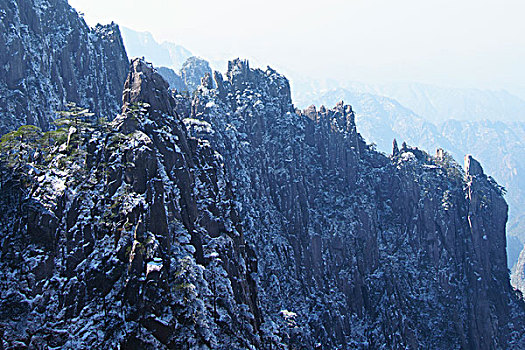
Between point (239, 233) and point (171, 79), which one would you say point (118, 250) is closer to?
point (239, 233)

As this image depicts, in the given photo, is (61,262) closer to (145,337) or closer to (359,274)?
(145,337)

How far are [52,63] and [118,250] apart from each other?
62947 mm

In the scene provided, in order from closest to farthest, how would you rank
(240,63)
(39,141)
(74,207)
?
(74,207) → (39,141) → (240,63)

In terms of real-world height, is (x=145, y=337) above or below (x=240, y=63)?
below

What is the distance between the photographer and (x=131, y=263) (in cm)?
5241

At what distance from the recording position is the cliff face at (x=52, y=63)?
86.4 m

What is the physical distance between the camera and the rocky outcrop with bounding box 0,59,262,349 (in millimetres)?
49562

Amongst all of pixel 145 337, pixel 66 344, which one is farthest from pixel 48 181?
→ pixel 145 337

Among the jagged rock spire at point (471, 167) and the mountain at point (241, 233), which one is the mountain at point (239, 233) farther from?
the jagged rock spire at point (471, 167)

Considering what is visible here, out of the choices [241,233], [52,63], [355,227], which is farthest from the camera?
[355,227]

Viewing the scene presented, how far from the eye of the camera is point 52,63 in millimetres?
95438

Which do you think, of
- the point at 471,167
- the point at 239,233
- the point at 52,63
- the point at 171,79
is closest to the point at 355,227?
the point at 471,167

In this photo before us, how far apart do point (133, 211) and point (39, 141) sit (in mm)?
22874

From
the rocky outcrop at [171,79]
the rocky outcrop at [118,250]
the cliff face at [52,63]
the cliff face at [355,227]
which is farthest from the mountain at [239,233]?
the rocky outcrop at [171,79]
